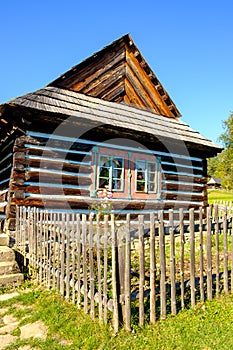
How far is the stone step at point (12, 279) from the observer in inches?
189

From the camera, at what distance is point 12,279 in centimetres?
489

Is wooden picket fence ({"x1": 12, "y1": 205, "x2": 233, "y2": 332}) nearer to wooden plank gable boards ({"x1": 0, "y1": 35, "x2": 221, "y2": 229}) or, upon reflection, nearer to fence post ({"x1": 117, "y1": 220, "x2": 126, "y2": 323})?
fence post ({"x1": 117, "y1": 220, "x2": 126, "y2": 323})

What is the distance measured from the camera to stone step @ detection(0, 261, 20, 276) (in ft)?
16.3

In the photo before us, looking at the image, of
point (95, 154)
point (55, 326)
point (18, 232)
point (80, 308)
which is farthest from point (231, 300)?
point (95, 154)

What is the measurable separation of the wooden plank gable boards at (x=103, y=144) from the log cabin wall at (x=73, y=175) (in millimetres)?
27

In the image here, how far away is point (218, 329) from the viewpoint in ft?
10.0

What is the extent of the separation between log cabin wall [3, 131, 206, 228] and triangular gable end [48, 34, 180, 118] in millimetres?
2822

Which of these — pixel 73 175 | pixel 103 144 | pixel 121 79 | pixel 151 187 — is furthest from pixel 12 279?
pixel 121 79

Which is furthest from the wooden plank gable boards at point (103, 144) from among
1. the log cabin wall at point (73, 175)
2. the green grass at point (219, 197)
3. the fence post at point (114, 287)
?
the green grass at point (219, 197)

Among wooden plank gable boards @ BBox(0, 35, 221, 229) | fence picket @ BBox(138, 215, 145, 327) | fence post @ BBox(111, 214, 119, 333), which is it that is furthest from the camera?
wooden plank gable boards @ BBox(0, 35, 221, 229)

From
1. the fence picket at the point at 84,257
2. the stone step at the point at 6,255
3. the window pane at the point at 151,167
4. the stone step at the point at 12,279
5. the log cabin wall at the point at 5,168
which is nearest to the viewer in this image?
the fence picket at the point at 84,257

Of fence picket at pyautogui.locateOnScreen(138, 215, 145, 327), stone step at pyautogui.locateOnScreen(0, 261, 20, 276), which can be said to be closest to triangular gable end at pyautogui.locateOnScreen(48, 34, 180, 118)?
stone step at pyautogui.locateOnScreen(0, 261, 20, 276)

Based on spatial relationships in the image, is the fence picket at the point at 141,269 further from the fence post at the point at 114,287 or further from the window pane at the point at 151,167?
the window pane at the point at 151,167

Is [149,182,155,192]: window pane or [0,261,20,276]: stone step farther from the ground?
[149,182,155,192]: window pane
